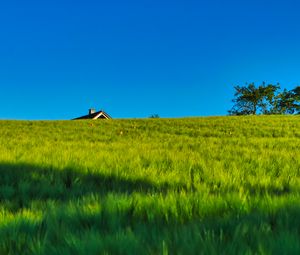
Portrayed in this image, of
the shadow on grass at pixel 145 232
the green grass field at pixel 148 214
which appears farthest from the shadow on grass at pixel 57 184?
the shadow on grass at pixel 145 232

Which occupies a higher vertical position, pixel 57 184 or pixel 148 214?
pixel 57 184

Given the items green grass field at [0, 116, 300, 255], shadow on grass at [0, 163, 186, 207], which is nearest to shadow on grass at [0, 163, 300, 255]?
green grass field at [0, 116, 300, 255]

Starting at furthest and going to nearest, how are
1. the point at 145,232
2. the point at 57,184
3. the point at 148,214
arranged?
1. the point at 57,184
2. the point at 148,214
3. the point at 145,232

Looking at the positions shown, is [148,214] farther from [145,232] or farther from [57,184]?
[57,184]

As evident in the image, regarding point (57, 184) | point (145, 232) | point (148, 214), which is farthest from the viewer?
point (57, 184)

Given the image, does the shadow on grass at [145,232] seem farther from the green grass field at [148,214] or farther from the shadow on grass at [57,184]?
the shadow on grass at [57,184]

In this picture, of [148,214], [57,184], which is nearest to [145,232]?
[148,214]

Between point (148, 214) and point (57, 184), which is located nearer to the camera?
point (148, 214)

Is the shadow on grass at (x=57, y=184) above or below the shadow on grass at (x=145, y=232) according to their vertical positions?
above

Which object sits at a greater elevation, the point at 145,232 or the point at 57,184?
the point at 57,184

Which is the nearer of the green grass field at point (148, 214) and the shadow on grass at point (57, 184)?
the green grass field at point (148, 214)

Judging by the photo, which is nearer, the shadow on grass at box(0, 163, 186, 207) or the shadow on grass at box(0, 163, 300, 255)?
the shadow on grass at box(0, 163, 300, 255)

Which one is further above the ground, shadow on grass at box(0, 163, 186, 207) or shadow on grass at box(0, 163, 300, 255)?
shadow on grass at box(0, 163, 186, 207)

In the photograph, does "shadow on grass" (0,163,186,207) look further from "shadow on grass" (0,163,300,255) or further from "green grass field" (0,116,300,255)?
"shadow on grass" (0,163,300,255)
